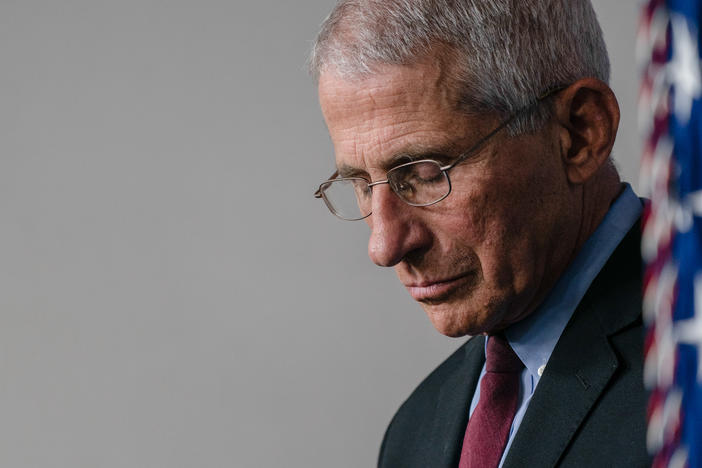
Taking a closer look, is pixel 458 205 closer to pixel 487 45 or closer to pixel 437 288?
pixel 437 288

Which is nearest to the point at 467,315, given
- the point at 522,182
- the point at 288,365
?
the point at 522,182

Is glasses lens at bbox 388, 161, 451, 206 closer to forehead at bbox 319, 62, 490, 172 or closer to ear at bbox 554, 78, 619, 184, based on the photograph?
forehead at bbox 319, 62, 490, 172

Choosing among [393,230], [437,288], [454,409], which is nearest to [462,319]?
[437,288]

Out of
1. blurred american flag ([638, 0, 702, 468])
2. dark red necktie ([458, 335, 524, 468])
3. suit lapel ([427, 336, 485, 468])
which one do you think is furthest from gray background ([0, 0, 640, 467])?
blurred american flag ([638, 0, 702, 468])

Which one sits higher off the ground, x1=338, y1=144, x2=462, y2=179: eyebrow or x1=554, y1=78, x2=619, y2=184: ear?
x1=338, y1=144, x2=462, y2=179: eyebrow

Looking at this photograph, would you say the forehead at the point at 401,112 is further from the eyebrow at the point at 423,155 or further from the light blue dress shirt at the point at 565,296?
the light blue dress shirt at the point at 565,296

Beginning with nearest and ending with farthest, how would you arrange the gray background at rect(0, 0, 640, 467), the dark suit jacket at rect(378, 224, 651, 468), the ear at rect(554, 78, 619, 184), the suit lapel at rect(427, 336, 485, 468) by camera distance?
the dark suit jacket at rect(378, 224, 651, 468), the ear at rect(554, 78, 619, 184), the suit lapel at rect(427, 336, 485, 468), the gray background at rect(0, 0, 640, 467)

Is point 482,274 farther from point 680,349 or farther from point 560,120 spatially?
point 680,349

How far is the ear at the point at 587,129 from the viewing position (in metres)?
1.26

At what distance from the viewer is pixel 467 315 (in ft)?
4.26

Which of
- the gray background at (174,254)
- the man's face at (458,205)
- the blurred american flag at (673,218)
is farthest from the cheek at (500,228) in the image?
the gray background at (174,254)

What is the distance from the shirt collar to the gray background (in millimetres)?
1216

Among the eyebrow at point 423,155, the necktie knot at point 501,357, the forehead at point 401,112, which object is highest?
the forehead at point 401,112

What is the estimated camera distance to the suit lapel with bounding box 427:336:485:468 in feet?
4.97
